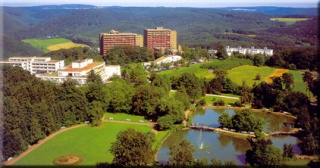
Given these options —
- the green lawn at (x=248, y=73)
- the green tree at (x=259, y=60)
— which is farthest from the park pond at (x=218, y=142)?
the green tree at (x=259, y=60)

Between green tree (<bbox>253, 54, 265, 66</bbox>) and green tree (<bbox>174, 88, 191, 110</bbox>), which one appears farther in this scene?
green tree (<bbox>253, 54, 265, 66</bbox>)

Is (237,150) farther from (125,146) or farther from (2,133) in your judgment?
(2,133)

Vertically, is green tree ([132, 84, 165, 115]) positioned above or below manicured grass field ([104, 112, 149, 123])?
above

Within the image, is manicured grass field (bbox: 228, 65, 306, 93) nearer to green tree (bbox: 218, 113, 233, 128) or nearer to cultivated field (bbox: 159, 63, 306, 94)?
cultivated field (bbox: 159, 63, 306, 94)

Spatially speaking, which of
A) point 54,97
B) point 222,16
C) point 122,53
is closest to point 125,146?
point 54,97

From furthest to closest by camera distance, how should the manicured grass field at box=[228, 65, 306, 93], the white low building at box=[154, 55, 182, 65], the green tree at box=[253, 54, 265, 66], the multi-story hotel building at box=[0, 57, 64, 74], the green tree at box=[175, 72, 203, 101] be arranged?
the white low building at box=[154, 55, 182, 65]
the green tree at box=[253, 54, 265, 66]
the multi-story hotel building at box=[0, 57, 64, 74]
the manicured grass field at box=[228, 65, 306, 93]
the green tree at box=[175, 72, 203, 101]

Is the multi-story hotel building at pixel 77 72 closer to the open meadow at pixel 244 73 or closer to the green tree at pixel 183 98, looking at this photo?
the open meadow at pixel 244 73

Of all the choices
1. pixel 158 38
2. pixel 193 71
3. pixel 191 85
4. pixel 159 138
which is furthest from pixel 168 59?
pixel 159 138

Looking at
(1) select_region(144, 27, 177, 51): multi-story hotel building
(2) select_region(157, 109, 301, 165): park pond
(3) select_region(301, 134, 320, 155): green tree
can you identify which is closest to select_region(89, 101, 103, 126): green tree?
(2) select_region(157, 109, 301, 165): park pond
